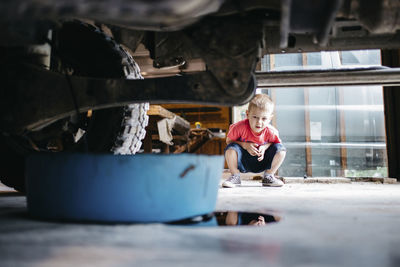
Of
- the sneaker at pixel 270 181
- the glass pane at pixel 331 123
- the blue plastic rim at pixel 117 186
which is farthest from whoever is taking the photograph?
the glass pane at pixel 331 123

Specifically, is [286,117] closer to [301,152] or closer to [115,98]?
[301,152]

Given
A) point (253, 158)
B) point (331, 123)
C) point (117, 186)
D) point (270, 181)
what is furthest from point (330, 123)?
point (117, 186)

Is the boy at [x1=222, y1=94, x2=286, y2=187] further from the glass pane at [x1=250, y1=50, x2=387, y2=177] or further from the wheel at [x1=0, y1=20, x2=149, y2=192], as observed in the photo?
the glass pane at [x1=250, y1=50, x2=387, y2=177]

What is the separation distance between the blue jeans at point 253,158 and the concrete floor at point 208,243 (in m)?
1.39

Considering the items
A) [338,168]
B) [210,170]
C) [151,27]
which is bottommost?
[338,168]

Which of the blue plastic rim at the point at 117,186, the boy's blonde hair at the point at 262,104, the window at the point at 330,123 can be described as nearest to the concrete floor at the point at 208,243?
the blue plastic rim at the point at 117,186

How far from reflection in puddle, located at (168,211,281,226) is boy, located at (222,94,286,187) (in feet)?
3.86

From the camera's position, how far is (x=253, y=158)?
2.44 metres

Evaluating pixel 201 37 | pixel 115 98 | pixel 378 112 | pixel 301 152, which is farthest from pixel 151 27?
pixel 378 112

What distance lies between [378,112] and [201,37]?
376 centimetres

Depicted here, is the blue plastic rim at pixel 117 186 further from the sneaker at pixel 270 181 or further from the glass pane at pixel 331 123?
the glass pane at pixel 331 123

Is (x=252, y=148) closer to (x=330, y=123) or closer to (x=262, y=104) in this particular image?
(x=262, y=104)

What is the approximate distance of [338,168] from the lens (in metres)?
4.19

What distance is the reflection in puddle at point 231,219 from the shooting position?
3.05 feet
